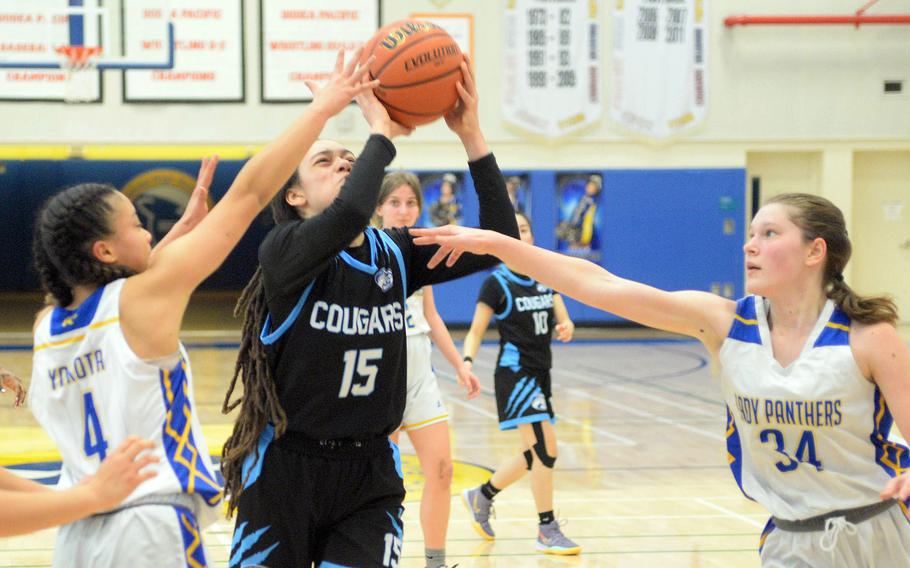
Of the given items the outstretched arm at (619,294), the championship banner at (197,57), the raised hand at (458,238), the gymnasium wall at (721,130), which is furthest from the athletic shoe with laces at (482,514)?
the championship banner at (197,57)

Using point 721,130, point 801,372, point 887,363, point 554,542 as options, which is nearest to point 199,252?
point 801,372

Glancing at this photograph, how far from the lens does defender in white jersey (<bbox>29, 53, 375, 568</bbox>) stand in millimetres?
2168

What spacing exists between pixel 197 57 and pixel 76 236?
1346 centimetres

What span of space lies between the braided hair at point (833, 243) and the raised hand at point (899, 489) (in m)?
0.44

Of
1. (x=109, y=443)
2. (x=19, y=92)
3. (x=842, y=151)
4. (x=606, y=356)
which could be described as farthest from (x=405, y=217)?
(x=842, y=151)

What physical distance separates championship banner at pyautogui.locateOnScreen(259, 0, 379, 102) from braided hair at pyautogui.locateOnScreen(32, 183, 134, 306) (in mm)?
13164

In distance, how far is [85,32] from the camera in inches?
490

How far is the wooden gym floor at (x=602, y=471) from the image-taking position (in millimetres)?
5176

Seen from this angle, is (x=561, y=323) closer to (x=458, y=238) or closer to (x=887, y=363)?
(x=458, y=238)

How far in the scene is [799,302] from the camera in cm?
276

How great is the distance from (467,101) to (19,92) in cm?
1354

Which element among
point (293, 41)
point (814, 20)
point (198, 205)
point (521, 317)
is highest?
point (814, 20)

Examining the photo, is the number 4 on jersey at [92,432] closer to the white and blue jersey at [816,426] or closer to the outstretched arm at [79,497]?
the outstretched arm at [79,497]

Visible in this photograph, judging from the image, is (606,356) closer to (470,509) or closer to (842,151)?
(842,151)
